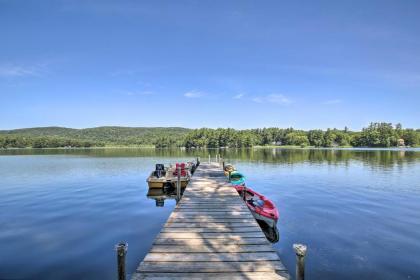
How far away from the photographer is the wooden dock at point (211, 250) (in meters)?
5.81

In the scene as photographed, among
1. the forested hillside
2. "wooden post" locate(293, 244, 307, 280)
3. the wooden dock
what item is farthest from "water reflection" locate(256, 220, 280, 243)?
the forested hillside

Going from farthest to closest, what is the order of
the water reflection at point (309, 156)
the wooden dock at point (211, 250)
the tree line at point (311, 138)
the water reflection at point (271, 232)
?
the tree line at point (311, 138)
the water reflection at point (309, 156)
the water reflection at point (271, 232)
the wooden dock at point (211, 250)

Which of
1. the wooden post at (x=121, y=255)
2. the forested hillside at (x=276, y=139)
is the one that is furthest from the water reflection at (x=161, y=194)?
the forested hillside at (x=276, y=139)

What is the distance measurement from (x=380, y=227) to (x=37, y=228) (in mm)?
17608

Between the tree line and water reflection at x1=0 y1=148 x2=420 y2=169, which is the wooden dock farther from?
the tree line

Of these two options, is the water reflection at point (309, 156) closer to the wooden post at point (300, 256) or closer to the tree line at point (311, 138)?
the wooden post at point (300, 256)

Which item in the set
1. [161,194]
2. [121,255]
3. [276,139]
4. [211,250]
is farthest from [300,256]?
[276,139]

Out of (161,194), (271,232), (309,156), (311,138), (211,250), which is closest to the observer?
(211,250)

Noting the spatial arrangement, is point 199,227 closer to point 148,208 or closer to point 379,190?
point 148,208

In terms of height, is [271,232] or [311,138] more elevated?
[311,138]

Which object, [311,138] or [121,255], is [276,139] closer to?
[311,138]

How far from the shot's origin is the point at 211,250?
22.9ft

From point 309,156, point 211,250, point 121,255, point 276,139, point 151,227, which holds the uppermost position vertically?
point 276,139

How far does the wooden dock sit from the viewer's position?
5812 millimetres
